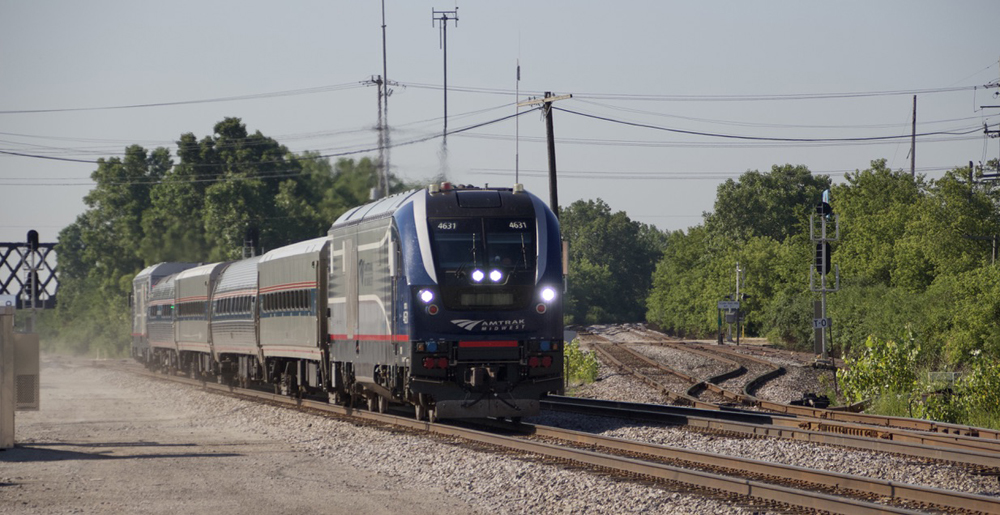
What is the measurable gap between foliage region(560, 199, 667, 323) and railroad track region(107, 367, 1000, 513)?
130 metres

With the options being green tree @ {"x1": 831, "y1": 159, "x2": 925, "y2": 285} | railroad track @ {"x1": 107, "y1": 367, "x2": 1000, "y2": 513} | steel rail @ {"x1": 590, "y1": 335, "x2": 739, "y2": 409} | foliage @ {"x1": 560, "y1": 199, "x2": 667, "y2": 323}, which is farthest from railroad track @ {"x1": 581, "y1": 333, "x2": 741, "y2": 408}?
foliage @ {"x1": 560, "y1": 199, "x2": 667, "y2": 323}

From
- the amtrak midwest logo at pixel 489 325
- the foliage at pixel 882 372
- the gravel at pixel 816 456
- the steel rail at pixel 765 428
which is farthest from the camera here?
the foliage at pixel 882 372

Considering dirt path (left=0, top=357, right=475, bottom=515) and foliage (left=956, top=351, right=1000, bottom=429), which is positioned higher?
foliage (left=956, top=351, right=1000, bottom=429)

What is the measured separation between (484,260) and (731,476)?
6.18 meters

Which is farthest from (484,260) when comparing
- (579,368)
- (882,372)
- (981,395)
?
(579,368)

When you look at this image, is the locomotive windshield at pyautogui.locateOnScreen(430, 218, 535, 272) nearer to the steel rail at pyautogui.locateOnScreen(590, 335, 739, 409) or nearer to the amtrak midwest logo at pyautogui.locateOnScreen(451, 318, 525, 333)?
the amtrak midwest logo at pyautogui.locateOnScreen(451, 318, 525, 333)

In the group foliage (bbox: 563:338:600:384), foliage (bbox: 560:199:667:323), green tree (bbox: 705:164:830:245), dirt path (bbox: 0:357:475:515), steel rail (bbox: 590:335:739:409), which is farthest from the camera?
foliage (bbox: 560:199:667:323)

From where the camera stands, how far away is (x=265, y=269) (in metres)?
29.7

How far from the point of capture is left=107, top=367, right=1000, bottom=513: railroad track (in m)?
10.7

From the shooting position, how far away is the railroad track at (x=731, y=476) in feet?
35.1

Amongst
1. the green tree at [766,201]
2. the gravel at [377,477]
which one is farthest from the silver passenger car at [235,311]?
the green tree at [766,201]

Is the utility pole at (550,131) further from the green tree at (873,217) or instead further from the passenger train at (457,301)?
the green tree at (873,217)

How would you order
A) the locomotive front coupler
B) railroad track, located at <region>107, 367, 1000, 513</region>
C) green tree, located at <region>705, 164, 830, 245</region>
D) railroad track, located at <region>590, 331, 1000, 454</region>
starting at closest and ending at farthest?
railroad track, located at <region>107, 367, 1000, 513</region>
railroad track, located at <region>590, 331, 1000, 454</region>
the locomotive front coupler
green tree, located at <region>705, 164, 830, 245</region>

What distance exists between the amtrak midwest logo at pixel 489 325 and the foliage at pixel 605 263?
422 ft
